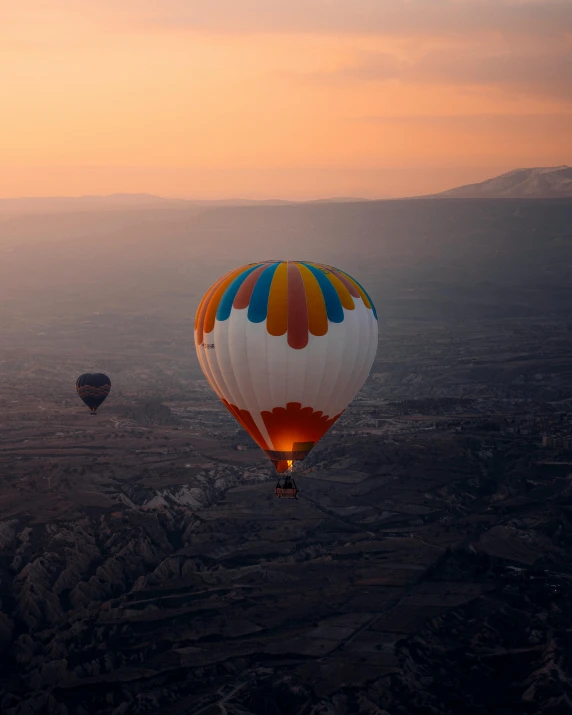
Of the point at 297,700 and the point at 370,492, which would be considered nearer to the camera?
the point at 297,700

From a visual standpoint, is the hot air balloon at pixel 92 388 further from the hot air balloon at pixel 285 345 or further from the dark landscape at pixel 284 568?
the hot air balloon at pixel 285 345

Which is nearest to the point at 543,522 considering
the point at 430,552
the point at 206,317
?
the point at 430,552

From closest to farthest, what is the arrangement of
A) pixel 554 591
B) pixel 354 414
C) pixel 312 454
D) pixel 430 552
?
pixel 554 591
pixel 430 552
pixel 312 454
pixel 354 414

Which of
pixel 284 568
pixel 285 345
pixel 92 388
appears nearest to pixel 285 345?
pixel 285 345

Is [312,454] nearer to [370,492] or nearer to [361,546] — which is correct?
[370,492]

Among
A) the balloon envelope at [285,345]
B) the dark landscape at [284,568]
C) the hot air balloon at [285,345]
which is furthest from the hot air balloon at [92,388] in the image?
the hot air balloon at [285,345]

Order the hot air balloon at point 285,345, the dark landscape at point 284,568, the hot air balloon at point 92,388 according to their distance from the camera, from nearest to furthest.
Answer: the hot air balloon at point 285,345 → the dark landscape at point 284,568 → the hot air balloon at point 92,388

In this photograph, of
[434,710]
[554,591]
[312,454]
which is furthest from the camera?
[312,454]
